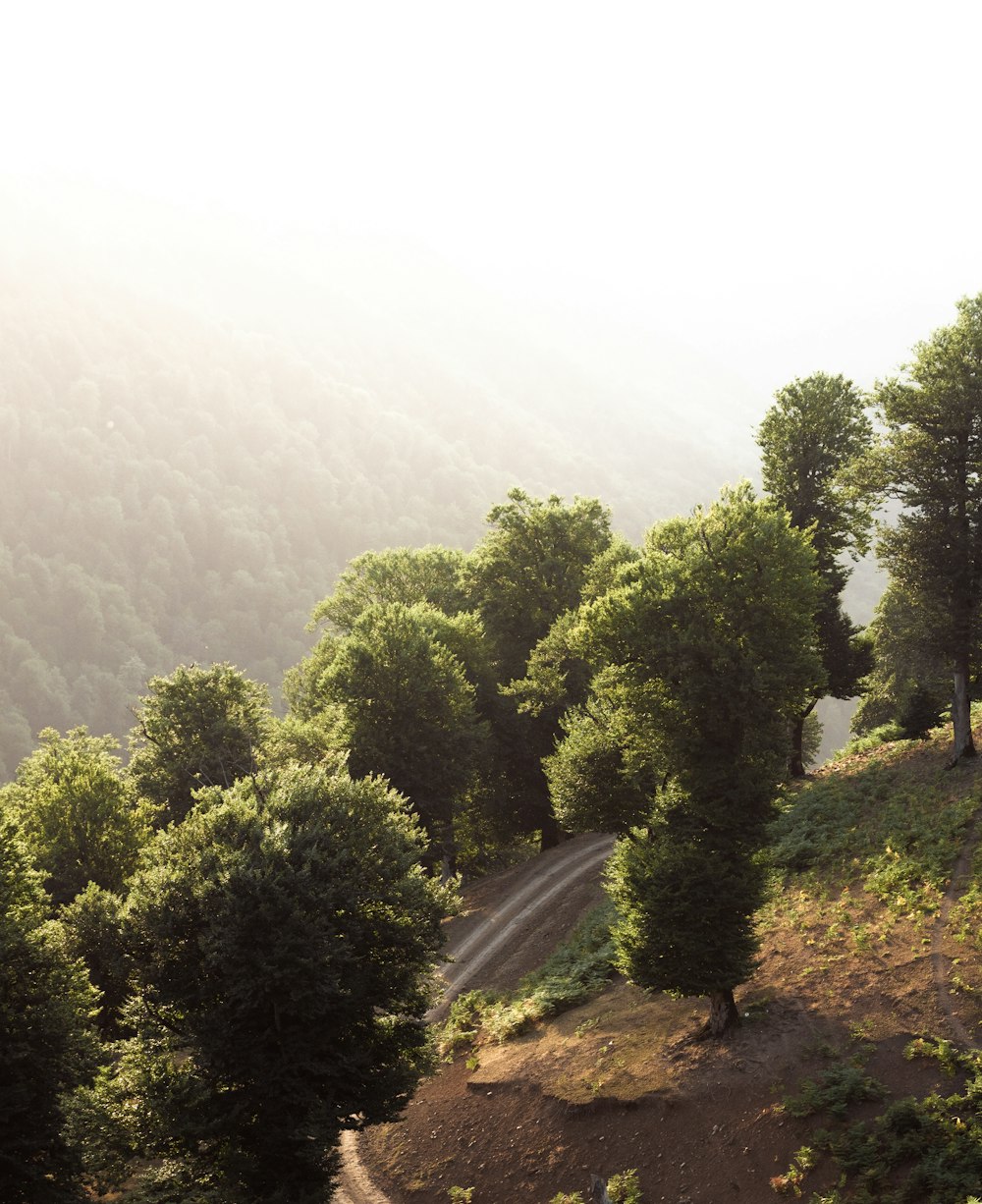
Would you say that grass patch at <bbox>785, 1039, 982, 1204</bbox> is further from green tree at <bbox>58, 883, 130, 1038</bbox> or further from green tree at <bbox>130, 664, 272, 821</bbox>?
green tree at <bbox>130, 664, 272, 821</bbox>

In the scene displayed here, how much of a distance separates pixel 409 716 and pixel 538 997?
19.3 metres

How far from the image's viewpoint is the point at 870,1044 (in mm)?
19062

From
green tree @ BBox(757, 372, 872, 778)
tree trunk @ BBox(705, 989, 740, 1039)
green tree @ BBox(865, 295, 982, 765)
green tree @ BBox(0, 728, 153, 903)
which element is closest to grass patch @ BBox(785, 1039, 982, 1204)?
tree trunk @ BBox(705, 989, 740, 1039)

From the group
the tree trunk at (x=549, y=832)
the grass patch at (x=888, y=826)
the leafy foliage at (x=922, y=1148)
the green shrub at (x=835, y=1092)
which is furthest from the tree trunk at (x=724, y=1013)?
the tree trunk at (x=549, y=832)

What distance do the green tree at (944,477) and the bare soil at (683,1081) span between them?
38.1ft

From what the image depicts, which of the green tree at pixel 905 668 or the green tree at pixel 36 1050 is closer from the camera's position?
the green tree at pixel 36 1050

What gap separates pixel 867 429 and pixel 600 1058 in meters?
29.4

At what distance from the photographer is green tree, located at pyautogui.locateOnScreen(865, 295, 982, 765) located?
29938 millimetres

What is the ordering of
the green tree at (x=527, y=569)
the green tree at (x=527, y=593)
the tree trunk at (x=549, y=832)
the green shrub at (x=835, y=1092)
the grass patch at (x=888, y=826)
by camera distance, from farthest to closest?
the green tree at (x=527, y=569) → the tree trunk at (x=549, y=832) → the green tree at (x=527, y=593) → the grass patch at (x=888, y=826) → the green shrub at (x=835, y=1092)

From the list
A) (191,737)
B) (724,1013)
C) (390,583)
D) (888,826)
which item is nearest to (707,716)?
(724,1013)

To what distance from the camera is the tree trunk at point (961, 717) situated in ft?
102

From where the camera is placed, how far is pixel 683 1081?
2091cm

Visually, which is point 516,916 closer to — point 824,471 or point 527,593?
point 527,593

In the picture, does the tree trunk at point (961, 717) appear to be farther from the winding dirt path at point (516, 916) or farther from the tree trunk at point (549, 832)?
the tree trunk at point (549, 832)
